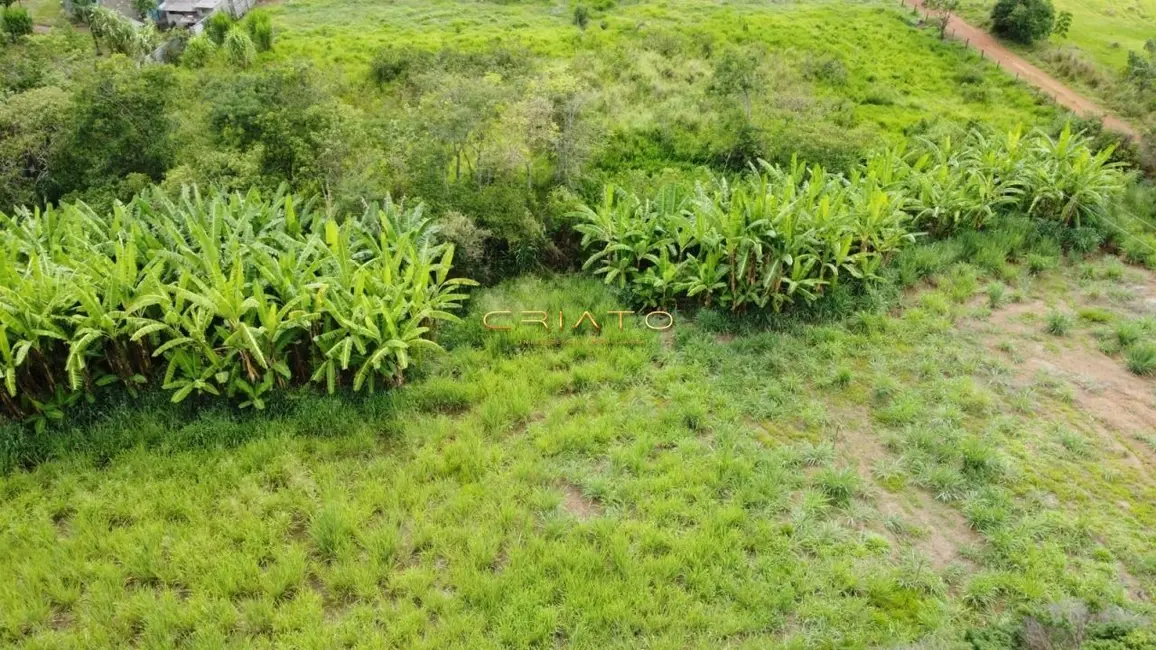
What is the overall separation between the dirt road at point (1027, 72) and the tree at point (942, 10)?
30 cm

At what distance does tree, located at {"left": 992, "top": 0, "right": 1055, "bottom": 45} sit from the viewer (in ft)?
69.0

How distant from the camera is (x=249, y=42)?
1894cm

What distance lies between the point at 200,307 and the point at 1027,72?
841 inches

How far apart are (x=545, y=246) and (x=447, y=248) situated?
75.8 inches

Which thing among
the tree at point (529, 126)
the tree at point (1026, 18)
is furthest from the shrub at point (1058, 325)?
the tree at point (1026, 18)

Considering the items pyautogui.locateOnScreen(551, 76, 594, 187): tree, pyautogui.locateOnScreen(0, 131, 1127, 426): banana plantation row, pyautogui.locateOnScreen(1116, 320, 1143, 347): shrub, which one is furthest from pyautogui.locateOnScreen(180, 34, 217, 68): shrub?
pyautogui.locateOnScreen(1116, 320, 1143, 347): shrub

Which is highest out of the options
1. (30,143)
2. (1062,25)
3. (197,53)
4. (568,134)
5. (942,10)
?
(942,10)

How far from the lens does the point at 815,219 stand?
9289 mm

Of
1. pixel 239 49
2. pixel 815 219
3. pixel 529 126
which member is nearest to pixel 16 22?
pixel 239 49

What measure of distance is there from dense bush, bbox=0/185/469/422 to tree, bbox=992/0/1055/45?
20.7 m

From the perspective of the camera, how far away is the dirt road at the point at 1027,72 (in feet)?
53.9

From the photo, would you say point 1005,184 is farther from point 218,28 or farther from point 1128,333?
point 218,28

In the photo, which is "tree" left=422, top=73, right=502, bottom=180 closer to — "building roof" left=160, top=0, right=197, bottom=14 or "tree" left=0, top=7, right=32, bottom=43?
"tree" left=0, top=7, right=32, bottom=43

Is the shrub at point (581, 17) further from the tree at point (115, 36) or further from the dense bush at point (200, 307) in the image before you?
the dense bush at point (200, 307)
